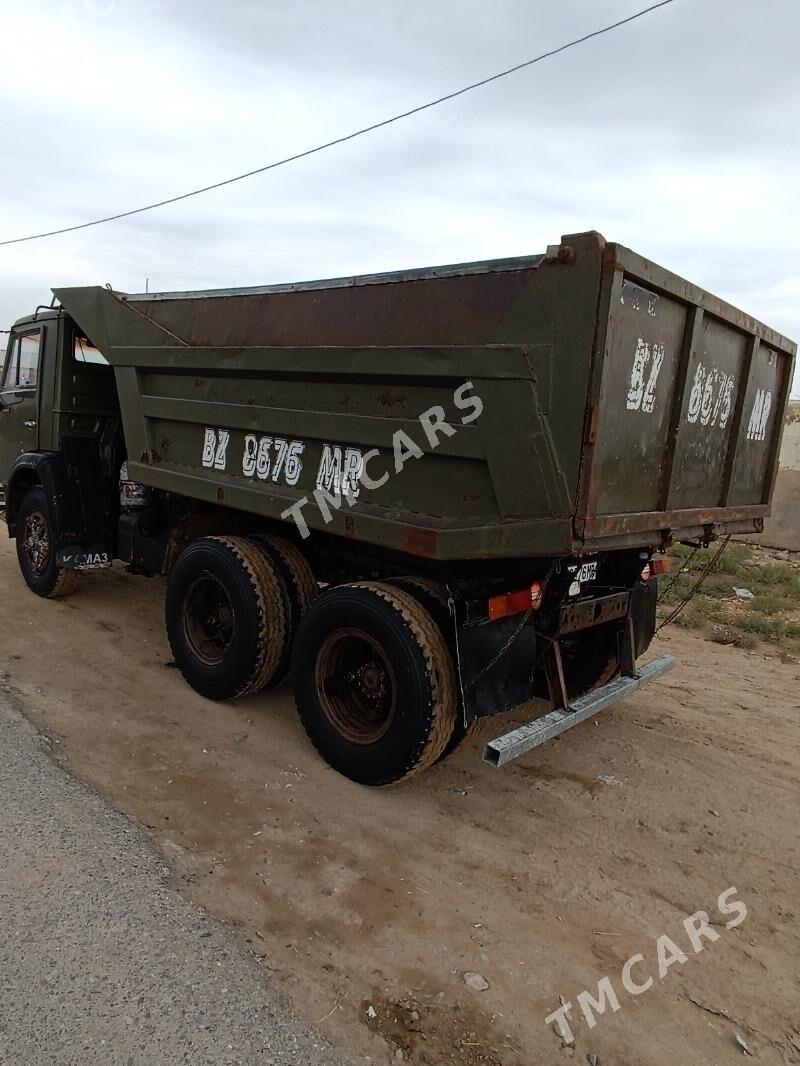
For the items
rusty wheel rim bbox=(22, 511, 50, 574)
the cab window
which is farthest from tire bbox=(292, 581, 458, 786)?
the cab window

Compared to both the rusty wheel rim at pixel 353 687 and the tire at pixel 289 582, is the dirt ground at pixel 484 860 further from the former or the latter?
the tire at pixel 289 582

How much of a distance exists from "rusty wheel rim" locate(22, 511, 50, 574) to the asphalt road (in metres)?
3.82

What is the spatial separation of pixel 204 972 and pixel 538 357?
8.46 feet

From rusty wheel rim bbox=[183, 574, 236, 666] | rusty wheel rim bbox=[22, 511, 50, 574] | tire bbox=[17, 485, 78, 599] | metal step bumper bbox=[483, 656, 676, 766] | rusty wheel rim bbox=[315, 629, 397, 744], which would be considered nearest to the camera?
metal step bumper bbox=[483, 656, 676, 766]

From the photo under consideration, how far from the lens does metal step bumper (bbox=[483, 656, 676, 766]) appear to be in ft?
10.6

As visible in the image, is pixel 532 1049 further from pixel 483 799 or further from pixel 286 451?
pixel 286 451

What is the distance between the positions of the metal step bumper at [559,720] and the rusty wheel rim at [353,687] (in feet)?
2.27

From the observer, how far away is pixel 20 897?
8.46 ft

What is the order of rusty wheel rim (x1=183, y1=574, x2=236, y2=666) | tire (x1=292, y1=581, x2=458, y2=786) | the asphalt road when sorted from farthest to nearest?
rusty wheel rim (x1=183, y1=574, x2=236, y2=666) < tire (x1=292, y1=581, x2=458, y2=786) < the asphalt road

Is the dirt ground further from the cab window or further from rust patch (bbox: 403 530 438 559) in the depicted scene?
the cab window

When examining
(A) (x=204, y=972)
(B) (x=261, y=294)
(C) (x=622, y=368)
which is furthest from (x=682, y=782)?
(B) (x=261, y=294)

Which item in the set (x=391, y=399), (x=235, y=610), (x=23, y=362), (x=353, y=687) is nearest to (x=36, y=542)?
(x=23, y=362)

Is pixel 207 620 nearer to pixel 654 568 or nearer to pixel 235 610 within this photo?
pixel 235 610

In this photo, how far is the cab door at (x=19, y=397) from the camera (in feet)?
21.1
